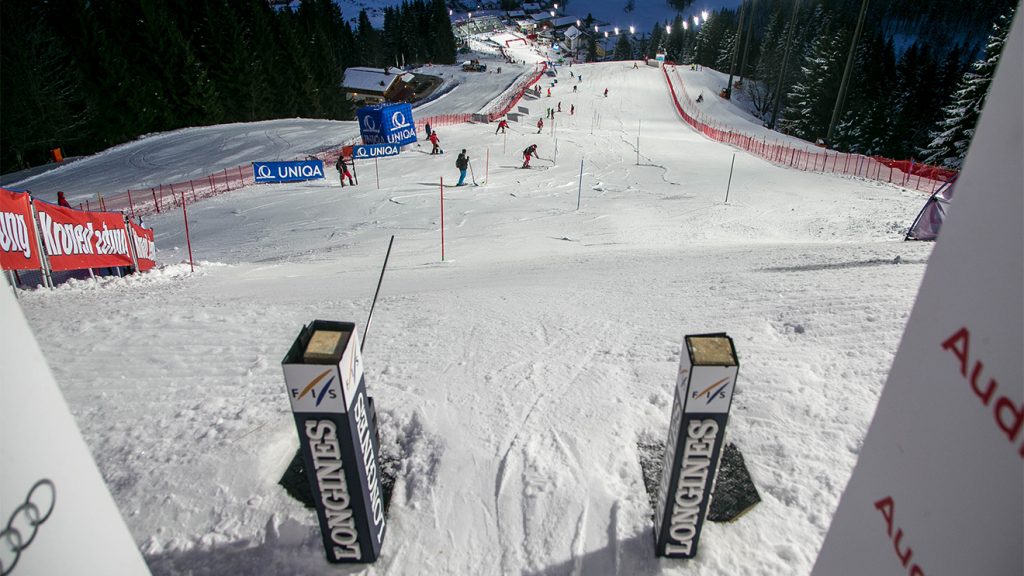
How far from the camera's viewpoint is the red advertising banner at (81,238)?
9.61 metres

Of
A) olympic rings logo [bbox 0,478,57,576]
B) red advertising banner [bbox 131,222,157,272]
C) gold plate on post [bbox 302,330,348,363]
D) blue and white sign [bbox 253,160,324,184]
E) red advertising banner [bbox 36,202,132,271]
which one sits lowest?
blue and white sign [bbox 253,160,324,184]

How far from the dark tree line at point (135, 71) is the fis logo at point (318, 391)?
3936 cm

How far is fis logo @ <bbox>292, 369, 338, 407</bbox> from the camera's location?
315 centimetres

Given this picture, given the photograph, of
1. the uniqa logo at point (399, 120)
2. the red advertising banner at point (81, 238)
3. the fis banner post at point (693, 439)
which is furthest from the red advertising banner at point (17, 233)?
the uniqa logo at point (399, 120)

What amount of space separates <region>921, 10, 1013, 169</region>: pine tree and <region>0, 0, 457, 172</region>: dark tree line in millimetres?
51605

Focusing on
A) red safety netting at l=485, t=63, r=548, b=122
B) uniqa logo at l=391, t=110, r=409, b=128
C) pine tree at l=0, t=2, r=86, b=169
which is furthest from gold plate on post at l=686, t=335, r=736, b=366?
pine tree at l=0, t=2, r=86, b=169

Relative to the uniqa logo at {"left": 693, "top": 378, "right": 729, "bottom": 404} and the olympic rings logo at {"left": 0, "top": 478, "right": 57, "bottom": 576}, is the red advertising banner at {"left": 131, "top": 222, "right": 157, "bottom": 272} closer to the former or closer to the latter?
the olympic rings logo at {"left": 0, "top": 478, "right": 57, "bottom": 576}

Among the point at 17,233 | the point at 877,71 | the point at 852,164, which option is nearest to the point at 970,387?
the point at 17,233

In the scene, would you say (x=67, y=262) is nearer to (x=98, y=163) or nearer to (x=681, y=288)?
(x=681, y=288)

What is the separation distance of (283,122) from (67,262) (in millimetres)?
31998

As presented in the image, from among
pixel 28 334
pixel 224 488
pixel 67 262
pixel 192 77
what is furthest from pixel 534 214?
pixel 192 77

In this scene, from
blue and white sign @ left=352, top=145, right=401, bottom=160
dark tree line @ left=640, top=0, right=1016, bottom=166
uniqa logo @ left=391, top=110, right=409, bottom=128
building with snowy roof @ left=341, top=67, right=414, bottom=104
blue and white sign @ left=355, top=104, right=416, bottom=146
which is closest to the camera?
blue and white sign @ left=352, top=145, right=401, bottom=160

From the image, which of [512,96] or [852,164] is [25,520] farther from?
[512,96]

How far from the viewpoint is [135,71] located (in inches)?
1634
